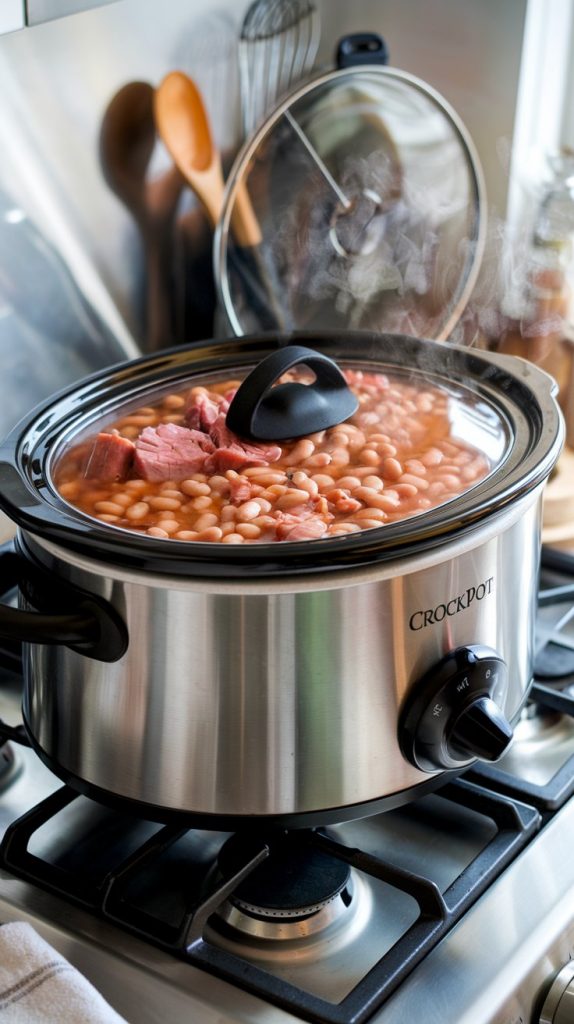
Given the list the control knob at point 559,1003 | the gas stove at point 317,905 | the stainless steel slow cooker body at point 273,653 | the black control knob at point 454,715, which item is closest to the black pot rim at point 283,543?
the stainless steel slow cooker body at point 273,653

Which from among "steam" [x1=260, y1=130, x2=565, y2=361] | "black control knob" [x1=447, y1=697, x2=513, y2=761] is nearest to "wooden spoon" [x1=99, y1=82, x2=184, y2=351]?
"steam" [x1=260, y1=130, x2=565, y2=361]

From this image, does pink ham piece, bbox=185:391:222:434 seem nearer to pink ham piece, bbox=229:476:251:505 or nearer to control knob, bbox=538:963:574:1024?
pink ham piece, bbox=229:476:251:505

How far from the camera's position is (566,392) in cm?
145

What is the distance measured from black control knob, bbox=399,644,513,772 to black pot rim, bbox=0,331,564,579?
10 centimetres

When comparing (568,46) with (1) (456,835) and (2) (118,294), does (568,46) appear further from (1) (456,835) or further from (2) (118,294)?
(1) (456,835)

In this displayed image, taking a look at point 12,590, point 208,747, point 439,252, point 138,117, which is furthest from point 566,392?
point 208,747

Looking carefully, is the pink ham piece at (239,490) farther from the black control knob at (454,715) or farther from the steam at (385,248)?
the steam at (385,248)

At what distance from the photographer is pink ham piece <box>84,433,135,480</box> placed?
2.92 ft

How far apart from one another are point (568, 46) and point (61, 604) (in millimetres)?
1138

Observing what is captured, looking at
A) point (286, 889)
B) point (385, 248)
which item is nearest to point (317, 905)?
point (286, 889)

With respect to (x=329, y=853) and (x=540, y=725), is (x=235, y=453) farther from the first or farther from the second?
(x=540, y=725)

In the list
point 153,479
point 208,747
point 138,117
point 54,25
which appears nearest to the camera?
point 208,747

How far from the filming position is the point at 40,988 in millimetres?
738

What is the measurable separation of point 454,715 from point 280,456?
24 cm
